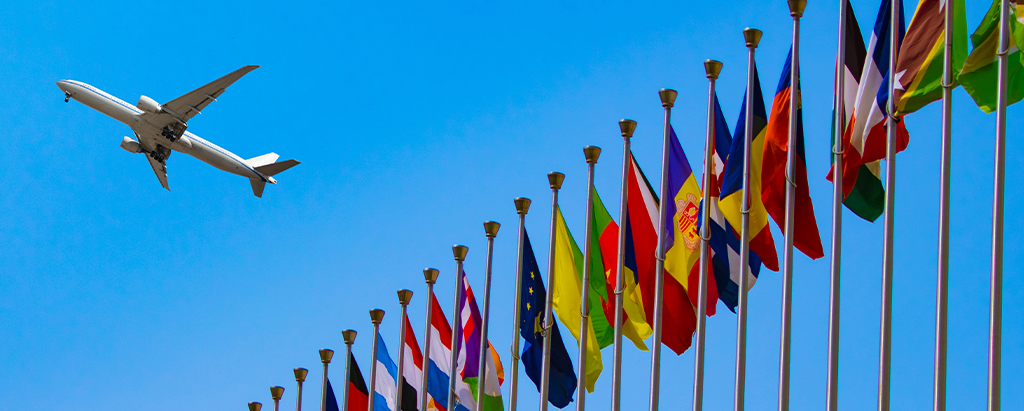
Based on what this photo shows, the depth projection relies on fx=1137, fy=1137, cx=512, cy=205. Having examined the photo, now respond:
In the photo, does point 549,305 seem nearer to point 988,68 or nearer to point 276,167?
point 988,68

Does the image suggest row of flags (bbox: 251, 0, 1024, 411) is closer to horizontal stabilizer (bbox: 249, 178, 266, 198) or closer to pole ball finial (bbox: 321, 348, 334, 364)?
pole ball finial (bbox: 321, 348, 334, 364)

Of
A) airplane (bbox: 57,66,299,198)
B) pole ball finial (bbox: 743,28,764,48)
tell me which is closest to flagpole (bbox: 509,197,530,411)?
pole ball finial (bbox: 743,28,764,48)

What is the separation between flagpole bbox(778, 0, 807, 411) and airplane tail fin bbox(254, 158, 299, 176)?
177 feet

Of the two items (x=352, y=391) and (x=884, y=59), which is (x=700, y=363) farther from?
(x=352, y=391)

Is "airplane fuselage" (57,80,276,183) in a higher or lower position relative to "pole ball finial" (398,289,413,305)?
higher

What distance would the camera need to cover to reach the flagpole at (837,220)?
50.4 ft

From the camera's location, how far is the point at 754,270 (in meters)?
18.3

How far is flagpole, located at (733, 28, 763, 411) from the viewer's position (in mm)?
16391

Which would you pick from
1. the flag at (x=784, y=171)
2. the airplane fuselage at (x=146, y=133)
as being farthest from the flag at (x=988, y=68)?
the airplane fuselage at (x=146, y=133)

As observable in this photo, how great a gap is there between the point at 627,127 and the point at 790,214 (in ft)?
14.0

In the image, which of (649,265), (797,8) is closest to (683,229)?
(649,265)

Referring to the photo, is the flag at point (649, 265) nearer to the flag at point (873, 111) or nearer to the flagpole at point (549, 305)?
the flagpole at point (549, 305)

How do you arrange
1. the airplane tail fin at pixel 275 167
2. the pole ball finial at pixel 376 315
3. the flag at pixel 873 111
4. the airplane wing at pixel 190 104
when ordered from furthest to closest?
the airplane tail fin at pixel 275 167
the airplane wing at pixel 190 104
the pole ball finial at pixel 376 315
the flag at pixel 873 111

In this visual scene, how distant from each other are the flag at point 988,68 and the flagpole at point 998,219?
1.46ft
